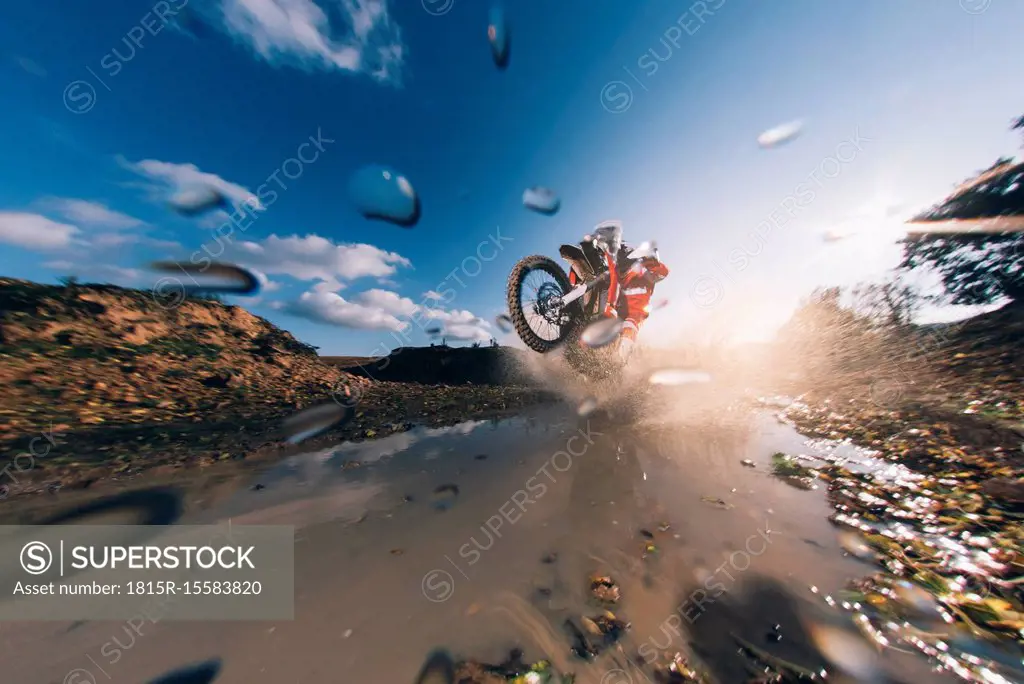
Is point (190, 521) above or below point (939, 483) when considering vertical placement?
above

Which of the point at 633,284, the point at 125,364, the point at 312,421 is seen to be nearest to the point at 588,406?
the point at 633,284

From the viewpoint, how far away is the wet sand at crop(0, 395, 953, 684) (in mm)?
1709

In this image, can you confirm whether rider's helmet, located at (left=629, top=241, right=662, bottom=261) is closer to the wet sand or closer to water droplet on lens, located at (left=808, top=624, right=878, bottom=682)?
the wet sand

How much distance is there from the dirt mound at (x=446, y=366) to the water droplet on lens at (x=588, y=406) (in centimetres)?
621

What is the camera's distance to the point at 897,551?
8.34ft

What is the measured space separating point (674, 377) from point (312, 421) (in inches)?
480

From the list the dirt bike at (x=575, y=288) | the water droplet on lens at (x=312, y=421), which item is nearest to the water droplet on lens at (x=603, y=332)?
the dirt bike at (x=575, y=288)

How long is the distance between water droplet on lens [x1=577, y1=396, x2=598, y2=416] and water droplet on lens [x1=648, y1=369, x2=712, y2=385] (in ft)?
8.87

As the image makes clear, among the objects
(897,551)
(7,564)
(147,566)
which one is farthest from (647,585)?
(7,564)

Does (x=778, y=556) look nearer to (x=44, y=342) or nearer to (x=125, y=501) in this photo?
(x=125, y=501)

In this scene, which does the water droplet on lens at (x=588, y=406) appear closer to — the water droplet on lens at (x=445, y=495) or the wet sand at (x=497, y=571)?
the wet sand at (x=497, y=571)

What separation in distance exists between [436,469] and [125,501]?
3418 mm

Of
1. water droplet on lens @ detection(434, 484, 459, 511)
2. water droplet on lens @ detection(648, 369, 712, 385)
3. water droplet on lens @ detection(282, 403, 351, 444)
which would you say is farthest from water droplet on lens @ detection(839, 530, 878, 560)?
water droplet on lens @ detection(648, 369, 712, 385)

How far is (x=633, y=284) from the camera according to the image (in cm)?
946
